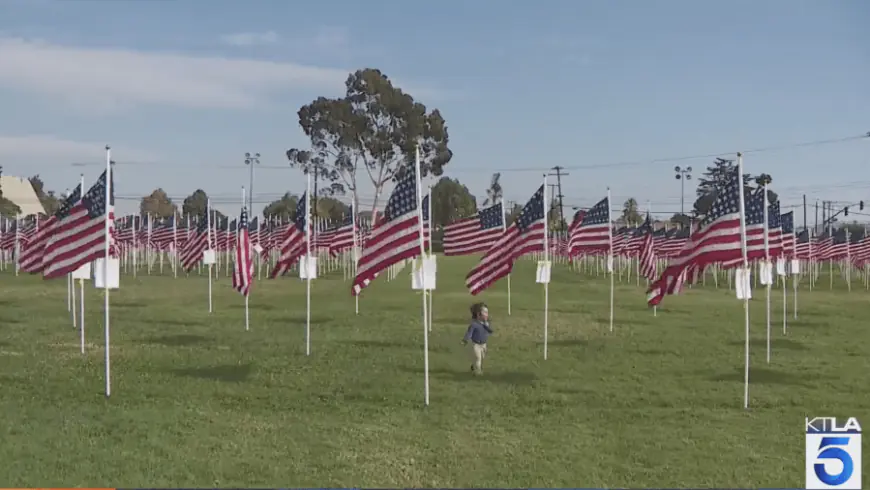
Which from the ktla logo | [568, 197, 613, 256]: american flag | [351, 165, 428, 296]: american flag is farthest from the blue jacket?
[568, 197, 613, 256]: american flag

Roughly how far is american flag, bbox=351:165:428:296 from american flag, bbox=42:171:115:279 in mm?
4817

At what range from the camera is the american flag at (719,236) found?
1421 centimetres

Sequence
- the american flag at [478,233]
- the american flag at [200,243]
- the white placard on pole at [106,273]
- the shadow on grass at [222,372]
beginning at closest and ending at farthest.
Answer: the white placard on pole at [106,273] < the shadow on grass at [222,372] < the american flag at [478,233] < the american flag at [200,243]

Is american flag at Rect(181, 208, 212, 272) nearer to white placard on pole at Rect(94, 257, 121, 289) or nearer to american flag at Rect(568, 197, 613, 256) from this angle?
american flag at Rect(568, 197, 613, 256)

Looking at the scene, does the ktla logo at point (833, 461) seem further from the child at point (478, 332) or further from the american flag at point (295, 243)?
the american flag at point (295, 243)

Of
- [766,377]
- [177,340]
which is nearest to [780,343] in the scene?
[766,377]

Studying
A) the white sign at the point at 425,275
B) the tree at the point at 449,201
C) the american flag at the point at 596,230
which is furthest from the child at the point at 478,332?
the tree at the point at 449,201

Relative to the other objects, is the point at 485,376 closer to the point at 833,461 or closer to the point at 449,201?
the point at 833,461

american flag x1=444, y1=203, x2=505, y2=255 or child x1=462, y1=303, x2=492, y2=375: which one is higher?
american flag x1=444, y1=203, x2=505, y2=255

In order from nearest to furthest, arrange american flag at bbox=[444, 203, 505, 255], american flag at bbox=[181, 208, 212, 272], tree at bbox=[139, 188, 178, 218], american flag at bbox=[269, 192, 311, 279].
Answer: american flag at bbox=[269, 192, 311, 279], american flag at bbox=[444, 203, 505, 255], american flag at bbox=[181, 208, 212, 272], tree at bbox=[139, 188, 178, 218]

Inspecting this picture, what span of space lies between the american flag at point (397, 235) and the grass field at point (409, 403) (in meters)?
2.34

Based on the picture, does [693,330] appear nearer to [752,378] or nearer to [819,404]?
[752,378]

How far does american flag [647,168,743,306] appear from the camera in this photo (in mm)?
14211

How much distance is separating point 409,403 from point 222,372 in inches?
186
